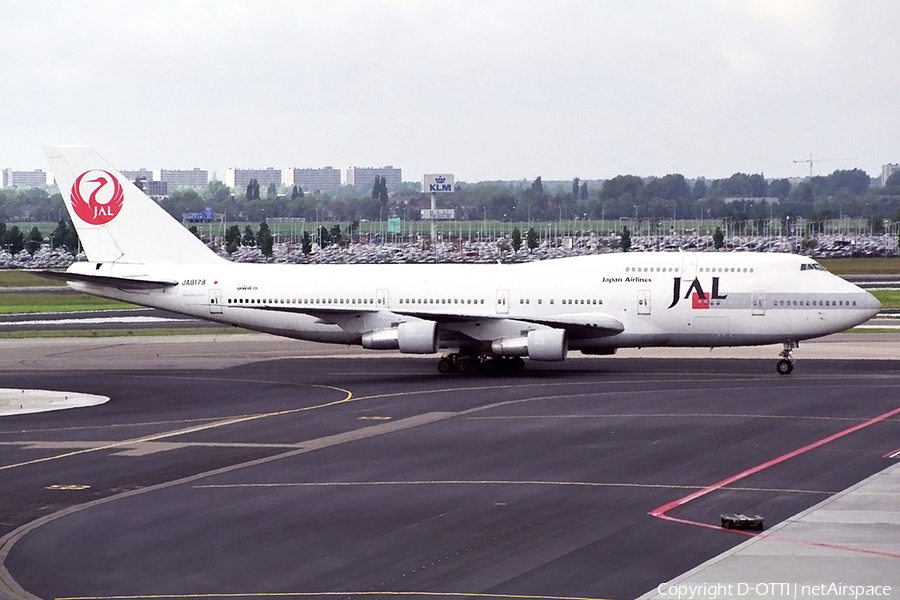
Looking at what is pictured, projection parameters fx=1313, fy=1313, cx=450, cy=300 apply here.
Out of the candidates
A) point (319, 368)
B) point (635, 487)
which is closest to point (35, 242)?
point (319, 368)

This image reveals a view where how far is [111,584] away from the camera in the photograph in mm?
20312

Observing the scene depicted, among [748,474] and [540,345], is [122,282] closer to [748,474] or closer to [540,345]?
[540,345]

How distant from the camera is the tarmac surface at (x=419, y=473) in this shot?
21.1 m

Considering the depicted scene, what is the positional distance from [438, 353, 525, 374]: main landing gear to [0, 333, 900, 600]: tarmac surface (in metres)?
1.37

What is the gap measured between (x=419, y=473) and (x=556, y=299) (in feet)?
70.2

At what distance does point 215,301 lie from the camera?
52750 mm

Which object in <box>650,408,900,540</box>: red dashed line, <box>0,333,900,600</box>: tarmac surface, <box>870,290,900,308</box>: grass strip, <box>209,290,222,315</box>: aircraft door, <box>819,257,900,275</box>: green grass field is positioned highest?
<box>209,290,222,315</box>: aircraft door

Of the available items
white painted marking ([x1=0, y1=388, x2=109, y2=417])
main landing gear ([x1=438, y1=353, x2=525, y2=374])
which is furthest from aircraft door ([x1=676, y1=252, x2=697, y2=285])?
white painted marking ([x1=0, y1=388, x2=109, y2=417])

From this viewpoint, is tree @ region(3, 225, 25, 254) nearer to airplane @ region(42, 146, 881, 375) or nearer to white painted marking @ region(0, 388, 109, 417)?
airplane @ region(42, 146, 881, 375)

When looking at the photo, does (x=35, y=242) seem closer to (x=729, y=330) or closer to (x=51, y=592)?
(x=729, y=330)

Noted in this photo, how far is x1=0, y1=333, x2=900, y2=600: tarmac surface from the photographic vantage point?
21.1m
